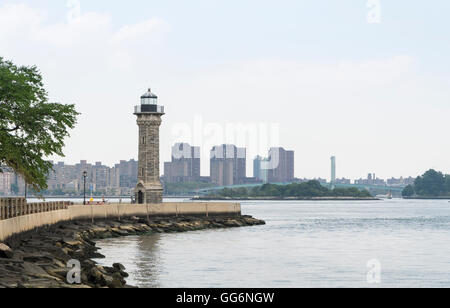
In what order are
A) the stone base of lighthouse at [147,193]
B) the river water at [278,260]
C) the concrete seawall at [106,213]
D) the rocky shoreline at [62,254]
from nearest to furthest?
the rocky shoreline at [62,254], the river water at [278,260], the concrete seawall at [106,213], the stone base of lighthouse at [147,193]

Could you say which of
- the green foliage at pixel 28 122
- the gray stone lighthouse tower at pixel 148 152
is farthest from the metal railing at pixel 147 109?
the green foliage at pixel 28 122

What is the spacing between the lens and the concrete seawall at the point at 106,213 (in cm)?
4072

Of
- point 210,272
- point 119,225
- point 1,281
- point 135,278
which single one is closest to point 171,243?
point 119,225

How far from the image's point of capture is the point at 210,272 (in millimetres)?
42000

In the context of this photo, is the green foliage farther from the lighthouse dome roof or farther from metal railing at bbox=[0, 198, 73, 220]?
the lighthouse dome roof

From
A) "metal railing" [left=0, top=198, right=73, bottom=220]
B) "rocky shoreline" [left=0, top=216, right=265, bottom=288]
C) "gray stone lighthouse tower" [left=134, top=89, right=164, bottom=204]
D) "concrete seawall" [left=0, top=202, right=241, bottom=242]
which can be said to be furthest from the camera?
"gray stone lighthouse tower" [left=134, top=89, right=164, bottom=204]

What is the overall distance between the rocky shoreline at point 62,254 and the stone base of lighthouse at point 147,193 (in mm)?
3437

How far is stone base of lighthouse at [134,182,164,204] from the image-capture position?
79375 millimetres

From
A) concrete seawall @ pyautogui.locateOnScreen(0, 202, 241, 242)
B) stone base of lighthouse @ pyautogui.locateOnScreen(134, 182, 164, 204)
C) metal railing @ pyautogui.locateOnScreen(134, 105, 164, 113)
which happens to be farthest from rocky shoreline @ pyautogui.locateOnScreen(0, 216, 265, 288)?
metal railing @ pyautogui.locateOnScreen(134, 105, 164, 113)

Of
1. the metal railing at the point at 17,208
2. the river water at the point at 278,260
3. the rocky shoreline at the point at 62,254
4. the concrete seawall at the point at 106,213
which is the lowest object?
the river water at the point at 278,260

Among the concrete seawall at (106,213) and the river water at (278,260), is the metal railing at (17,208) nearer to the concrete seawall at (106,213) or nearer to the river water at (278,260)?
the concrete seawall at (106,213)

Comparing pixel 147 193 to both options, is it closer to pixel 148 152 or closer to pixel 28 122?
pixel 148 152

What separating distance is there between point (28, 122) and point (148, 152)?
2894 centimetres

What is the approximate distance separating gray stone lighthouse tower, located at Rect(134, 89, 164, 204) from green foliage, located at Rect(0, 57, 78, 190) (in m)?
25.7
